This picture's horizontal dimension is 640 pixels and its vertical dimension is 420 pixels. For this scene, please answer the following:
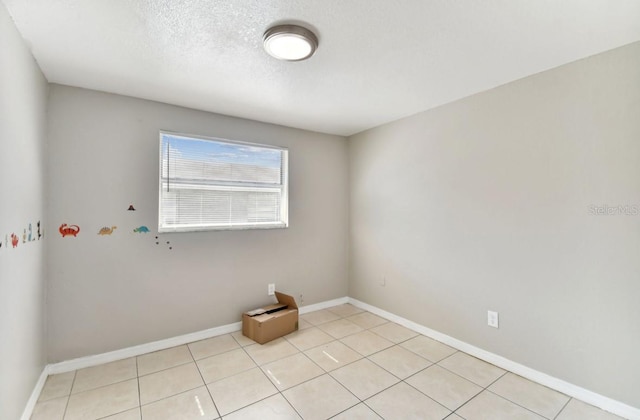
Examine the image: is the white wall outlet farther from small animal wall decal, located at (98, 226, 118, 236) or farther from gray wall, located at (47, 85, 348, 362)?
small animal wall decal, located at (98, 226, 118, 236)

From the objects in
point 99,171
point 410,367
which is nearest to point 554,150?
point 410,367

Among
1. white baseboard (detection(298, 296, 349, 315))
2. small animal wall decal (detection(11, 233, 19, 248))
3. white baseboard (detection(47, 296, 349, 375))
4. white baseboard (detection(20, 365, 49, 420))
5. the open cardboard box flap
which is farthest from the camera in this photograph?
white baseboard (detection(298, 296, 349, 315))

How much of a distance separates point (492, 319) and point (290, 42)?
257 centimetres

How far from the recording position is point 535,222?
2.15m

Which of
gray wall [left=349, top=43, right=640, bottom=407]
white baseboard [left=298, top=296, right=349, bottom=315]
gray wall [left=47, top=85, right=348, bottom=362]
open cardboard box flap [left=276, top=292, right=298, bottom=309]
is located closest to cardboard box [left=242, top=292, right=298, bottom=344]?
open cardboard box flap [left=276, top=292, right=298, bottom=309]

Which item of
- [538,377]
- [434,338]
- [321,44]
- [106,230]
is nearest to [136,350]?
[106,230]

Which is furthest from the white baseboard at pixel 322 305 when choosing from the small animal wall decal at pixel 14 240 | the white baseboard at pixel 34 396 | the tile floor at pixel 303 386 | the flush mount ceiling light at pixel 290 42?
the flush mount ceiling light at pixel 290 42

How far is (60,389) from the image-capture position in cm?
203

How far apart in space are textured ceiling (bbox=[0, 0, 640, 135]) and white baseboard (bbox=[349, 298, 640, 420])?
7.21ft

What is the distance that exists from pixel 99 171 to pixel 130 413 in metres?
1.83

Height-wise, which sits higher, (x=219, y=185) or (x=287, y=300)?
(x=219, y=185)

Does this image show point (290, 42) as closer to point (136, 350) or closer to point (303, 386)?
point (303, 386)

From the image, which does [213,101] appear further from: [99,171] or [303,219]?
[303,219]

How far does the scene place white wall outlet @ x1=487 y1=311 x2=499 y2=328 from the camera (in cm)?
236
